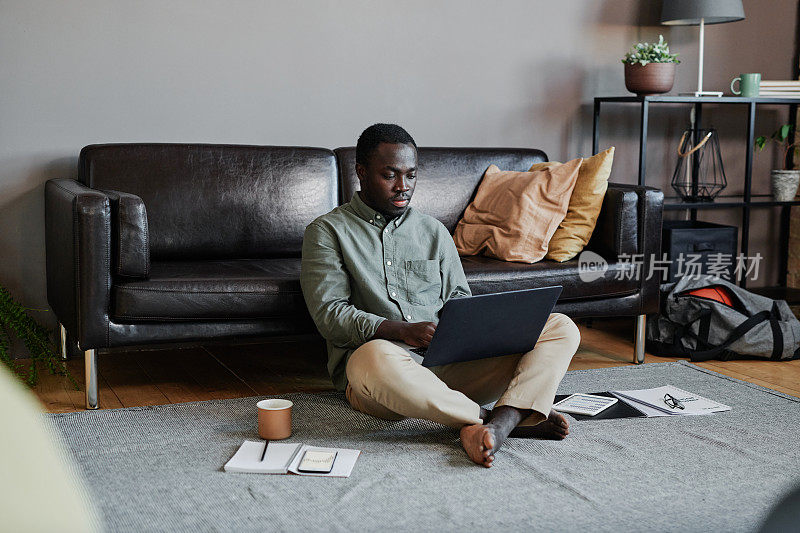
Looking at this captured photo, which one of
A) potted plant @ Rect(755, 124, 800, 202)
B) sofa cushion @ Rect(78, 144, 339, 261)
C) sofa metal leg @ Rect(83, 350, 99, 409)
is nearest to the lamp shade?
potted plant @ Rect(755, 124, 800, 202)

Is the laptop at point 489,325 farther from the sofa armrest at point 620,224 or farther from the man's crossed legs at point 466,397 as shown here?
the sofa armrest at point 620,224

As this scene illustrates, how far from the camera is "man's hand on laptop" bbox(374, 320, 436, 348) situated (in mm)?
2111

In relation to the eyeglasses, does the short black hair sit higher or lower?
higher

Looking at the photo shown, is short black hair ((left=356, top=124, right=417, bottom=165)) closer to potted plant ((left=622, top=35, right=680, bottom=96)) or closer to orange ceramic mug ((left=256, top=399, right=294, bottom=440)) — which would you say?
orange ceramic mug ((left=256, top=399, right=294, bottom=440))

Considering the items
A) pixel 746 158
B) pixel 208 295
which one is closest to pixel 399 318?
pixel 208 295

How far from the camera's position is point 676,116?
4086mm

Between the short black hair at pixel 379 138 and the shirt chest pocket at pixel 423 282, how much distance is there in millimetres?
→ 328

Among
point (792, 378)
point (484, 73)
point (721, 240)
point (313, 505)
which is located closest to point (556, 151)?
point (484, 73)

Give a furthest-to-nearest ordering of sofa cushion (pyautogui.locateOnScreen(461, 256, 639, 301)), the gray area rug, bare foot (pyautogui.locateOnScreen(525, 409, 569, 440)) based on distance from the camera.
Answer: sofa cushion (pyautogui.locateOnScreen(461, 256, 639, 301)) < bare foot (pyautogui.locateOnScreen(525, 409, 569, 440)) < the gray area rug

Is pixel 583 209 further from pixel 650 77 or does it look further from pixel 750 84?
pixel 750 84

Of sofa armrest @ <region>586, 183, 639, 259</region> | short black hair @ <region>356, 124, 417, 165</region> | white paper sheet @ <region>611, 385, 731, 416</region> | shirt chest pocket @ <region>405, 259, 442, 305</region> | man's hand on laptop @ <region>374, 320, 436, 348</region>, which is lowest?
white paper sheet @ <region>611, 385, 731, 416</region>

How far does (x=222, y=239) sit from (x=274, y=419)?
1028 mm

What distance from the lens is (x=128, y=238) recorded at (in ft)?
7.84

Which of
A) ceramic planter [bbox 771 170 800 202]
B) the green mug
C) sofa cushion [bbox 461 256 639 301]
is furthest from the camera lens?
ceramic planter [bbox 771 170 800 202]
